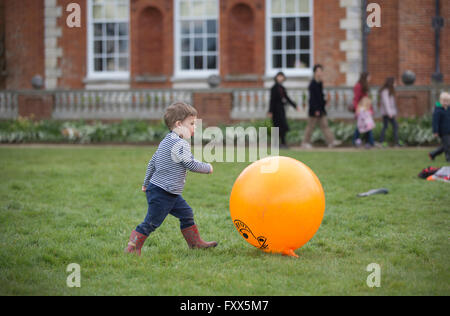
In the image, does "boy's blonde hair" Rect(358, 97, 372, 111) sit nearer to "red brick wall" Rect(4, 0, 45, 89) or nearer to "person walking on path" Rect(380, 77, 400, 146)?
"person walking on path" Rect(380, 77, 400, 146)

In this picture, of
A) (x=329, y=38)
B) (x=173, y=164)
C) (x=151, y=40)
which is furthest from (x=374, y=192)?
(x=151, y=40)

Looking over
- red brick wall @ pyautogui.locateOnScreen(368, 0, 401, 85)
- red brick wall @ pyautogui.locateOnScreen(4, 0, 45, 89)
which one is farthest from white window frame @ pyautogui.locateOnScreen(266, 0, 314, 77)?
red brick wall @ pyautogui.locateOnScreen(4, 0, 45, 89)

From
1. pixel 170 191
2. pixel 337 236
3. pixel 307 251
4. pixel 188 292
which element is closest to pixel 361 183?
pixel 337 236

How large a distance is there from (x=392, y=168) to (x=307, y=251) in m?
6.32

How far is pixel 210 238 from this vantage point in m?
6.68

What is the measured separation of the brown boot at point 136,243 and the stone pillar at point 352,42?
15.6 meters

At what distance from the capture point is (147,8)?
22.8 metres

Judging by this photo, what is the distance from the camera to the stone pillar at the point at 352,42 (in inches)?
796

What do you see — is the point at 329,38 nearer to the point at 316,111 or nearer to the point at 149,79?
the point at 316,111

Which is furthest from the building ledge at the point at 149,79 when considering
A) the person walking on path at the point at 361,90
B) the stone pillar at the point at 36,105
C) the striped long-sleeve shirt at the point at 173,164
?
the striped long-sleeve shirt at the point at 173,164

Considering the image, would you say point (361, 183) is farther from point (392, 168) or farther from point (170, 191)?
point (170, 191)

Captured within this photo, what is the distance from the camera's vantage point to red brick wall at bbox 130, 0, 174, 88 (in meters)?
22.3

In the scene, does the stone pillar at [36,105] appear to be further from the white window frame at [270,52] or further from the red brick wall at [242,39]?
the white window frame at [270,52]

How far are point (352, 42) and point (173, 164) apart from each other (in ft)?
51.6
